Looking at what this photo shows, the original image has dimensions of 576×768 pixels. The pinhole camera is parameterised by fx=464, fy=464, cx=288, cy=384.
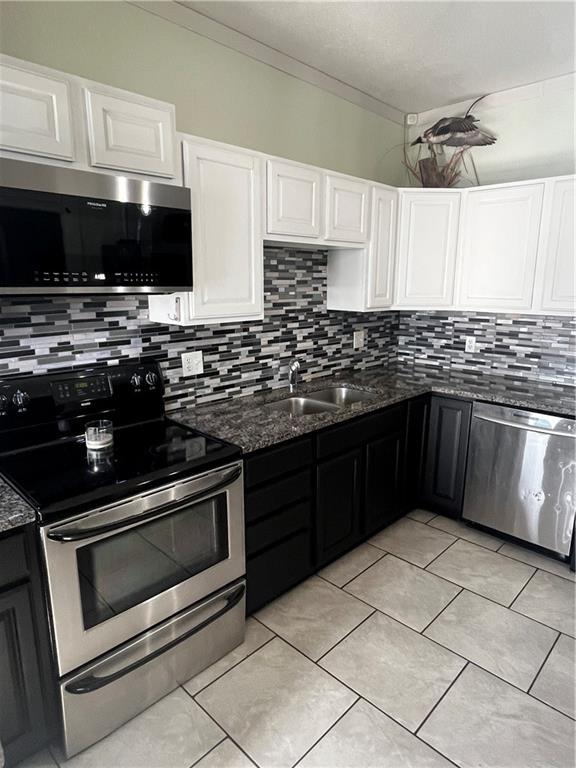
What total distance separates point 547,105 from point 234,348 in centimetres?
239

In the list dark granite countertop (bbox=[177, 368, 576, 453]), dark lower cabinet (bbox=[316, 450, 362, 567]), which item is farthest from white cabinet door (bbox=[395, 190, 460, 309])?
dark lower cabinet (bbox=[316, 450, 362, 567])

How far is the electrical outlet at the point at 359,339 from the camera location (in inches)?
131

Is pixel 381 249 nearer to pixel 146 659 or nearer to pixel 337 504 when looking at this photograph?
pixel 337 504

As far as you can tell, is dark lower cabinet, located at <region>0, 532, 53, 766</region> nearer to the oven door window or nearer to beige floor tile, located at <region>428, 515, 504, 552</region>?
the oven door window

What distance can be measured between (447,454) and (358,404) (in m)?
0.79

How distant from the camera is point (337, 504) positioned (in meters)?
2.44

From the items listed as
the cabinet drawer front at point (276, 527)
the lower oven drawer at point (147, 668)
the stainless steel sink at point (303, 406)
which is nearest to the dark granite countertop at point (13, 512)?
the lower oven drawer at point (147, 668)

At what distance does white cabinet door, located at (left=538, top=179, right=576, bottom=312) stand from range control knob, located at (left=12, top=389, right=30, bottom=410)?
8.89ft

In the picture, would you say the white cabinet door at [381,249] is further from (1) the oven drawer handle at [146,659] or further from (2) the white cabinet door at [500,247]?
(1) the oven drawer handle at [146,659]

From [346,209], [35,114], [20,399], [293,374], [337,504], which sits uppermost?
[35,114]

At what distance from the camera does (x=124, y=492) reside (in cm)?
148

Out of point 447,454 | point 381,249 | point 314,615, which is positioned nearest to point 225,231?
point 381,249

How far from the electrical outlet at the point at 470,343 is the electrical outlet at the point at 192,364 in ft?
6.40

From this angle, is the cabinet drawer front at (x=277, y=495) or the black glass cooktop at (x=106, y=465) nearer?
the black glass cooktop at (x=106, y=465)
